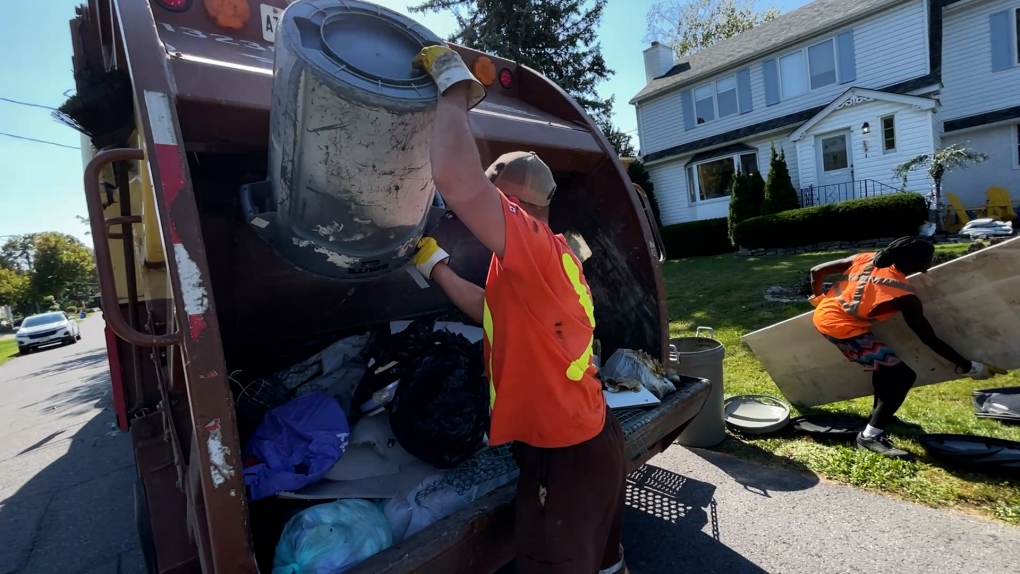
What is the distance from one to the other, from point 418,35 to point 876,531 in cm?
278

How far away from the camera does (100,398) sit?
777 centimetres

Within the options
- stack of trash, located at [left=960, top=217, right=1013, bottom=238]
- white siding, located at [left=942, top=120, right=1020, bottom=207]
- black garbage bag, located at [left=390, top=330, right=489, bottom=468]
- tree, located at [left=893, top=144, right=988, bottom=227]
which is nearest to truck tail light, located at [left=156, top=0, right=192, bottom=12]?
black garbage bag, located at [left=390, top=330, right=489, bottom=468]

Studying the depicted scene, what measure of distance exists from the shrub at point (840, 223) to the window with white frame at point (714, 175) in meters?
4.39

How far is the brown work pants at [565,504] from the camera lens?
5.14 ft

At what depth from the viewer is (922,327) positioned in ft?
10.6

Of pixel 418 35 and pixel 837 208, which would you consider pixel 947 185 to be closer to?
pixel 837 208

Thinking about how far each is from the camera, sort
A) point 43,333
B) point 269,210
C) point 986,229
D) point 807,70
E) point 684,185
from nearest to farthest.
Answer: point 269,210, point 986,229, point 807,70, point 684,185, point 43,333

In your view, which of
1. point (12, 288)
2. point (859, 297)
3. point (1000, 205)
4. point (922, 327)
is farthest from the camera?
point (12, 288)

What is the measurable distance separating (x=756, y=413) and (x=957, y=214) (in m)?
13.1

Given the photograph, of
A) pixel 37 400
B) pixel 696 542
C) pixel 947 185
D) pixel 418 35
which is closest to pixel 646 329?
pixel 696 542

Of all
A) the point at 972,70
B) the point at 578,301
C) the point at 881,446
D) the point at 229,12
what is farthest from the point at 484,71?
the point at 972,70

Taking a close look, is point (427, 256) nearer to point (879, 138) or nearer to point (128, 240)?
point (128, 240)

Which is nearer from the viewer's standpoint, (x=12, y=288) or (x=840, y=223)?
(x=840, y=223)

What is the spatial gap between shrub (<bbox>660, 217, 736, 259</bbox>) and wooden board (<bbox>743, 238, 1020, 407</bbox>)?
433 inches
